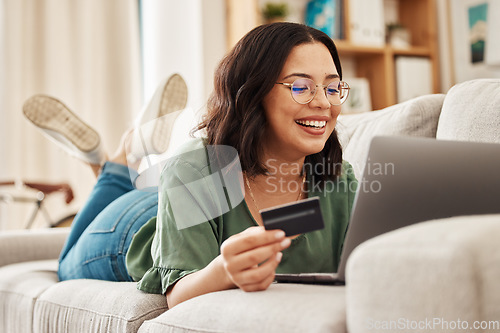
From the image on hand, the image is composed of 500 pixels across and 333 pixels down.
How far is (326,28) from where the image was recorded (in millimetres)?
3014

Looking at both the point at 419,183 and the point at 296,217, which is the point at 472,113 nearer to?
the point at 419,183

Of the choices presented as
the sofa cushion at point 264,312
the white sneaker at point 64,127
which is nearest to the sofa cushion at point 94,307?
the sofa cushion at point 264,312

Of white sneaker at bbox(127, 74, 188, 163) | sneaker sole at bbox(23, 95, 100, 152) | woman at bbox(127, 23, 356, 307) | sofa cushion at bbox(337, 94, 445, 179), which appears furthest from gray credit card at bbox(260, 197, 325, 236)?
sneaker sole at bbox(23, 95, 100, 152)

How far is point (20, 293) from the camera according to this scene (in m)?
1.36

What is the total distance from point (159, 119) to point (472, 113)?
0.92 m

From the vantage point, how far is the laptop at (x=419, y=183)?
0.74 metres

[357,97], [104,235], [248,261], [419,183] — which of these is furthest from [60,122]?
[357,97]

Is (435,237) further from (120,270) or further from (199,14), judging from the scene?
(199,14)

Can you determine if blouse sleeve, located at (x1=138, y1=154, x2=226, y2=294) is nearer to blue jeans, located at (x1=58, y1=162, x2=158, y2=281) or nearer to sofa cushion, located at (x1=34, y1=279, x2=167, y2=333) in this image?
sofa cushion, located at (x1=34, y1=279, x2=167, y2=333)

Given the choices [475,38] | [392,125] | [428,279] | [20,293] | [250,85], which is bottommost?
[20,293]

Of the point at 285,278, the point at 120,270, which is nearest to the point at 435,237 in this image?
the point at 285,278

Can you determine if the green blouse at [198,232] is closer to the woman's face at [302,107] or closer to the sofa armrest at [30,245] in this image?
the woman's face at [302,107]

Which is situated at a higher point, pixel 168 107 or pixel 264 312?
pixel 168 107

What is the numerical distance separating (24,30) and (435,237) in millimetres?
2698
